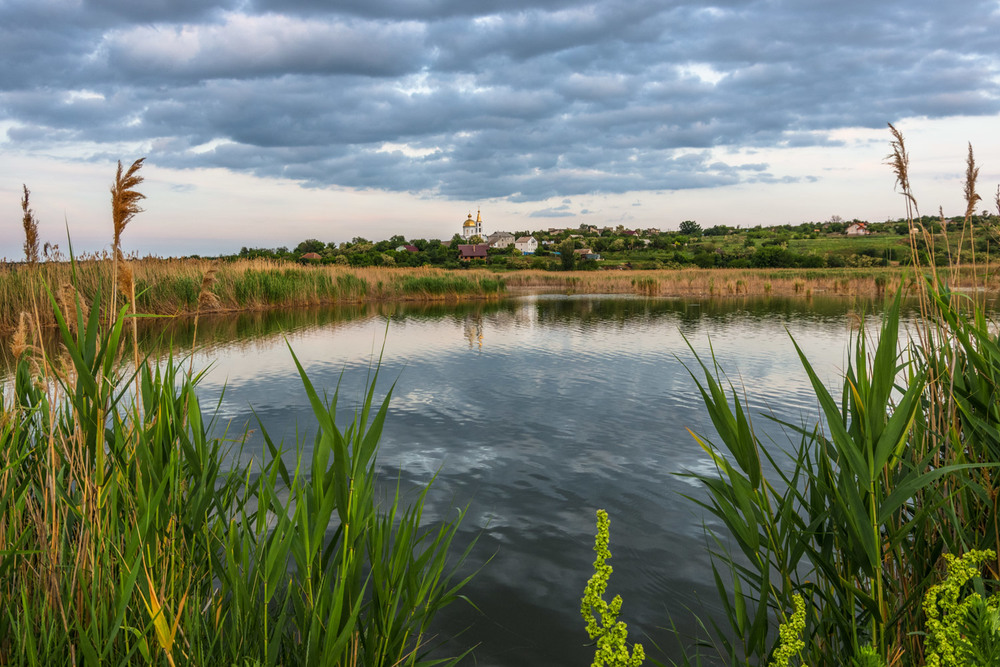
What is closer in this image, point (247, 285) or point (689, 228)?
point (247, 285)

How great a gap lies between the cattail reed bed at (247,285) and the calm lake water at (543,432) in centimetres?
237

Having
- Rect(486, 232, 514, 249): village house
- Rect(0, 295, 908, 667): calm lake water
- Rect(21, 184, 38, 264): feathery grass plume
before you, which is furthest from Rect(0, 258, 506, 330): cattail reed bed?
Rect(486, 232, 514, 249): village house

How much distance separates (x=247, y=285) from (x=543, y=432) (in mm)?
18360

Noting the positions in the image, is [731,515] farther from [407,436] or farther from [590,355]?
[590,355]

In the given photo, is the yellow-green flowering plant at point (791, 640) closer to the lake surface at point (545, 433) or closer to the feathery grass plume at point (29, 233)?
the lake surface at point (545, 433)

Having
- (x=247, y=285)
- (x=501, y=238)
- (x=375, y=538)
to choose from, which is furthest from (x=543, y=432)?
(x=501, y=238)

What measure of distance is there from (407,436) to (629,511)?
10.5ft

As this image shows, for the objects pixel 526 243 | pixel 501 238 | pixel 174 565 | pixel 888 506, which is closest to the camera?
pixel 888 506

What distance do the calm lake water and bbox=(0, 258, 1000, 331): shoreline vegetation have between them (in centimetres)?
196

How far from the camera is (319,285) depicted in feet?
87.9

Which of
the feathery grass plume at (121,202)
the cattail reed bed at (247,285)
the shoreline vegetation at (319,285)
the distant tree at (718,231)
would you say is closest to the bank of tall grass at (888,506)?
the shoreline vegetation at (319,285)

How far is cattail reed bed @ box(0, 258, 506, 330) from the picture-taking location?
14.0 m

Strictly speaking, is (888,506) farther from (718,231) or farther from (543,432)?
(718,231)

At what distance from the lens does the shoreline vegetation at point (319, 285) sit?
42.5 ft
